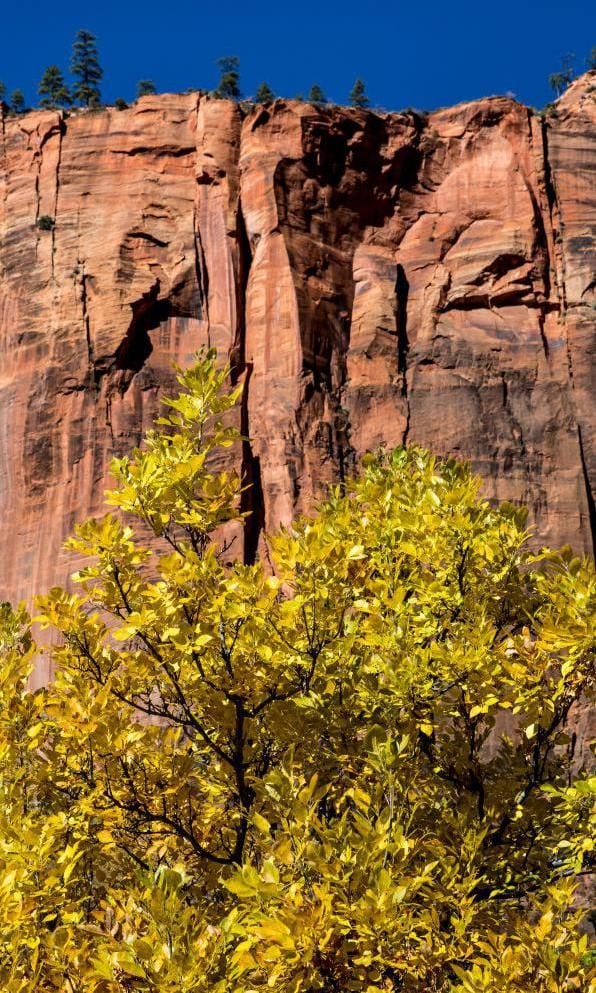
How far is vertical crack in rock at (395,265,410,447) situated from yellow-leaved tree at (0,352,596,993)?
23.0m

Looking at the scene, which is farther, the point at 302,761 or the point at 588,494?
the point at 588,494

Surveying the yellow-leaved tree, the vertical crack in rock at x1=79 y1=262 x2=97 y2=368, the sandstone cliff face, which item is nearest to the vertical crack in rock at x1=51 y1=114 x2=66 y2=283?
the sandstone cliff face

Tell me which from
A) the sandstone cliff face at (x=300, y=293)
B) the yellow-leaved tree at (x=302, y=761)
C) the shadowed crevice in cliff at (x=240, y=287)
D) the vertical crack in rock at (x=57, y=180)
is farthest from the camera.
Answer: the vertical crack in rock at (x=57, y=180)

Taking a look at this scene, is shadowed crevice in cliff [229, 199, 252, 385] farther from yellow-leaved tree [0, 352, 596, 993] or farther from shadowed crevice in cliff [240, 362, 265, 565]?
yellow-leaved tree [0, 352, 596, 993]

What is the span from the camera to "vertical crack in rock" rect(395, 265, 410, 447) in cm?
3020

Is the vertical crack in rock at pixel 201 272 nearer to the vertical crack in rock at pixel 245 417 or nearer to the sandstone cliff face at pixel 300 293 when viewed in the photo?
the sandstone cliff face at pixel 300 293

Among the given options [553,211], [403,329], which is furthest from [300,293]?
[553,211]

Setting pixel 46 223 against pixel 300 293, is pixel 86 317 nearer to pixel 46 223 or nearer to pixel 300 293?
pixel 46 223

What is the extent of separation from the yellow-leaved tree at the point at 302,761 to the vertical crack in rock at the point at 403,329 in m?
23.0

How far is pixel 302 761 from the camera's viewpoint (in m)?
6.29

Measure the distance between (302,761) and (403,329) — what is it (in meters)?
26.4

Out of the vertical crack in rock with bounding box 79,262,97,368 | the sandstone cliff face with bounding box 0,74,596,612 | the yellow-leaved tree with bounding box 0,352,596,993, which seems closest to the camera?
the yellow-leaved tree with bounding box 0,352,596,993

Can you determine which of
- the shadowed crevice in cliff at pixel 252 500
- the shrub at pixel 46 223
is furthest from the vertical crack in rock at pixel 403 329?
the shrub at pixel 46 223

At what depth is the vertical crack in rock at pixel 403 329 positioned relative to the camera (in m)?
30.2
